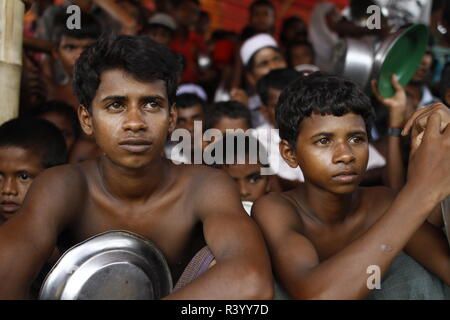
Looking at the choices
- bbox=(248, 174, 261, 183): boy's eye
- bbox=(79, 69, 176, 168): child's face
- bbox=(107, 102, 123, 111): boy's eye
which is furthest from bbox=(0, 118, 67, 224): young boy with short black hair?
bbox=(248, 174, 261, 183): boy's eye

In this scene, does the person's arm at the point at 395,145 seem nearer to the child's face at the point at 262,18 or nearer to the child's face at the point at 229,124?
the child's face at the point at 229,124

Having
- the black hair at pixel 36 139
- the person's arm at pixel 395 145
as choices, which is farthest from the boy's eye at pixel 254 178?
the black hair at pixel 36 139

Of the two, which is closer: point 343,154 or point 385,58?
point 343,154

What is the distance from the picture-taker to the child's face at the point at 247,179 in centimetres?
357

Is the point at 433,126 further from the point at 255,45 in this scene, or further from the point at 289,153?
the point at 255,45

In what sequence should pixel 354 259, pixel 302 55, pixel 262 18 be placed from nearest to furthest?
pixel 354 259 → pixel 302 55 → pixel 262 18

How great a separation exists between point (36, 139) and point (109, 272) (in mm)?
1280

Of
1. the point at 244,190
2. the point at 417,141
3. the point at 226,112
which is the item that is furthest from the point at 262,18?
the point at 417,141

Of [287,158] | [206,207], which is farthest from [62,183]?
[287,158]

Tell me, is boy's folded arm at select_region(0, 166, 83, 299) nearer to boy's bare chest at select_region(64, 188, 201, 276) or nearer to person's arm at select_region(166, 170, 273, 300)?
boy's bare chest at select_region(64, 188, 201, 276)

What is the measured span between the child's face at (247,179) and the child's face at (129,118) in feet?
4.24

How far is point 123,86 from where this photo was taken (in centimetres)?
225
